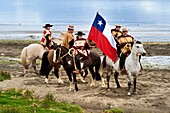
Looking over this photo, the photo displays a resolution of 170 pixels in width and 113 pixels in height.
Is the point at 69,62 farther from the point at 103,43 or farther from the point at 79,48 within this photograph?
the point at 103,43

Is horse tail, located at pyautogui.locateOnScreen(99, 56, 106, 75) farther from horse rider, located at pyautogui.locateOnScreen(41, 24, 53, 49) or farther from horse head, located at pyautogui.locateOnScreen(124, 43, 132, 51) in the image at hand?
horse rider, located at pyautogui.locateOnScreen(41, 24, 53, 49)

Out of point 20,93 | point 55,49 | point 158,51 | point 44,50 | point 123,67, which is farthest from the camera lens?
point 158,51

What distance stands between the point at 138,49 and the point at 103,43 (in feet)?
7.28

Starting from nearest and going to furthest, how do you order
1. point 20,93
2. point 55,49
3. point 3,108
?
point 3,108, point 20,93, point 55,49

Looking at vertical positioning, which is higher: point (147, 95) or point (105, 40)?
point (105, 40)

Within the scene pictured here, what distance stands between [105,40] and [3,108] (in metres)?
7.36

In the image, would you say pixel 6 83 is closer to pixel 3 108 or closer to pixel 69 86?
pixel 69 86

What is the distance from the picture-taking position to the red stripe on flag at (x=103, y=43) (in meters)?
20.9

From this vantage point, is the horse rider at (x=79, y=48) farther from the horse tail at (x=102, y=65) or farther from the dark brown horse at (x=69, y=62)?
the horse tail at (x=102, y=65)

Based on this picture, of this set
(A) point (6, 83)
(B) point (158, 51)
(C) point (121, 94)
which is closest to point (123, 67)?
(C) point (121, 94)

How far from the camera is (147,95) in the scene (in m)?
20.0

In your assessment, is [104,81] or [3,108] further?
[104,81]

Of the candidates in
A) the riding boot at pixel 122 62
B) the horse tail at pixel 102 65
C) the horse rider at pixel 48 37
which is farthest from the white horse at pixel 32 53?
the riding boot at pixel 122 62

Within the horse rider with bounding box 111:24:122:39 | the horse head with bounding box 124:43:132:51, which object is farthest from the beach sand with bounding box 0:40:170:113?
the horse rider with bounding box 111:24:122:39
